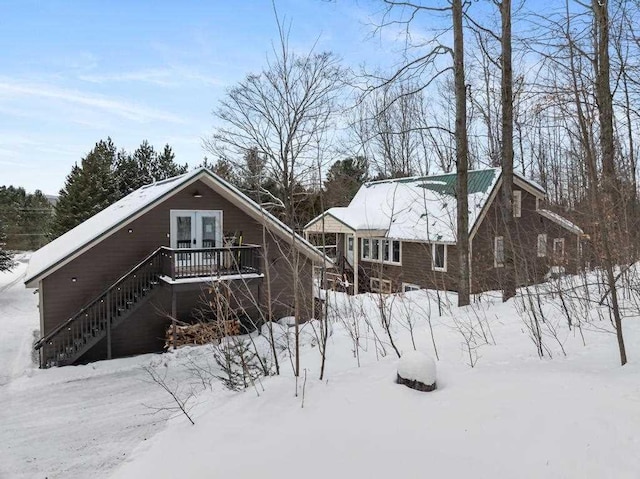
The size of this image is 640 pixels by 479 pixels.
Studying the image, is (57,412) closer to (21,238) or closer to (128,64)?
(128,64)

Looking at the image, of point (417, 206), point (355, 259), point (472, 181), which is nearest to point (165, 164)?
point (355, 259)

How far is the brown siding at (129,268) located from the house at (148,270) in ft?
0.08

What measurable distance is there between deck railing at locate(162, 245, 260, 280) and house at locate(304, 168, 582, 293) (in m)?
2.54

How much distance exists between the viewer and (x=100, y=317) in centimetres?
1078

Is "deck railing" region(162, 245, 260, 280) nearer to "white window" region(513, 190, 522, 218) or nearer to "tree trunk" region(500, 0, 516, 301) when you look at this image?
"tree trunk" region(500, 0, 516, 301)

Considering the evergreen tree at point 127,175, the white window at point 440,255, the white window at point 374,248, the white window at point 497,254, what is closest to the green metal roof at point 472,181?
the white window at point 440,255

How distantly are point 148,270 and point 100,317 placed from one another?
1.69 meters

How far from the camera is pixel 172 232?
41.1 ft

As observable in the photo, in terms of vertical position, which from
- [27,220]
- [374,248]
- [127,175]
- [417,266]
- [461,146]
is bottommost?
[417,266]

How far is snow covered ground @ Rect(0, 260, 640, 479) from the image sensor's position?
9.30ft

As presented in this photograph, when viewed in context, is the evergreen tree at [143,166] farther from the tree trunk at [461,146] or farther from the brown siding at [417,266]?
the tree trunk at [461,146]

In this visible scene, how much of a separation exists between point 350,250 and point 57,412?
50.1 ft

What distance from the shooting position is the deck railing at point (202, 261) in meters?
11.2

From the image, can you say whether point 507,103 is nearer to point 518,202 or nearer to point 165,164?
point 518,202
